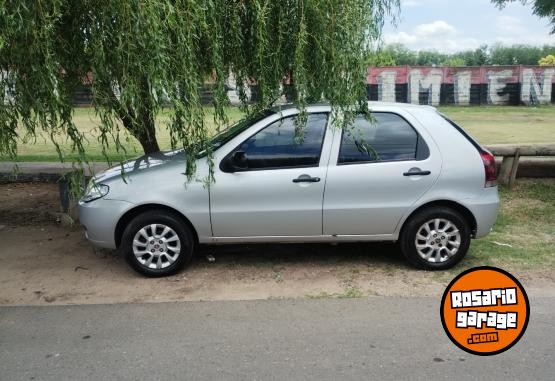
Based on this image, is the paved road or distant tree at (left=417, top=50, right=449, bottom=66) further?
distant tree at (left=417, top=50, right=449, bottom=66)

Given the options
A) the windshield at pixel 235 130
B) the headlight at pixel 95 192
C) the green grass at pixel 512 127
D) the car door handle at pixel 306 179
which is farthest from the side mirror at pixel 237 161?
the green grass at pixel 512 127

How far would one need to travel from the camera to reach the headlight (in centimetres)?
510

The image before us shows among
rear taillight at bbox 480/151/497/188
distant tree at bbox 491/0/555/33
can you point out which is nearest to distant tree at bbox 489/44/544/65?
distant tree at bbox 491/0/555/33

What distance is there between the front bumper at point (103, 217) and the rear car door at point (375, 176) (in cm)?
198

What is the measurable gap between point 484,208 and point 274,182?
6.82 ft

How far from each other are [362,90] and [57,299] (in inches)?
132

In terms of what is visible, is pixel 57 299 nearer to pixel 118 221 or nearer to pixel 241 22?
pixel 118 221

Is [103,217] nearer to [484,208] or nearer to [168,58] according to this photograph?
[168,58]

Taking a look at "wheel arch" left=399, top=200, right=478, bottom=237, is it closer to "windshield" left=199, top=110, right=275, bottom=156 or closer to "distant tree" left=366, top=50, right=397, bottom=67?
"distant tree" left=366, top=50, right=397, bottom=67

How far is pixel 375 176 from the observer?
16.7 ft

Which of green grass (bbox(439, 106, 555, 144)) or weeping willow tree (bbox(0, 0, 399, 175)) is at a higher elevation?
weeping willow tree (bbox(0, 0, 399, 175))

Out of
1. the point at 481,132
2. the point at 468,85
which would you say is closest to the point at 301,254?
the point at 481,132

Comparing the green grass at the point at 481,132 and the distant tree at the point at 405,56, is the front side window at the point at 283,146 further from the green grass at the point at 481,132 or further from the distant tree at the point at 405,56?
the distant tree at the point at 405,56

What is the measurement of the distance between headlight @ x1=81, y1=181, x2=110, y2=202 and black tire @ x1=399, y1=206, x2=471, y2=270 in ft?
9.62
